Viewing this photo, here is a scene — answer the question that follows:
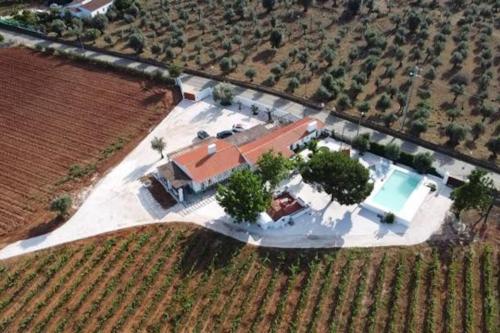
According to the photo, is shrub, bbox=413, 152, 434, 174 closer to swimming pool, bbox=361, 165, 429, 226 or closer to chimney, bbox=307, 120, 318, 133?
swimming pool, bbox=361, 165, 429, 226

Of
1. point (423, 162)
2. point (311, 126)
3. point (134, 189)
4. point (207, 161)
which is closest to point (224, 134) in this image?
point (207, 161)

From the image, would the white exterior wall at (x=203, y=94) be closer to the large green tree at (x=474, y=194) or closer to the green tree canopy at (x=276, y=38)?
the green tree canopy at (x=276, y=38)

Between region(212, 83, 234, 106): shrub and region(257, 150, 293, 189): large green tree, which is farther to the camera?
region(212, 83, 234, 106): shrub

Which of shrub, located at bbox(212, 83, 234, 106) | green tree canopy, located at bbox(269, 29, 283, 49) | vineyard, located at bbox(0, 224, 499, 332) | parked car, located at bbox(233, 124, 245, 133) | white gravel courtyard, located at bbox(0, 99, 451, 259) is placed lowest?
vineyard, located at bbox(0, 224, 499, 332)

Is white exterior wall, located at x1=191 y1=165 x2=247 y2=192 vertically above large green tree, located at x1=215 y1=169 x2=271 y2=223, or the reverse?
large green tree, located at x1=215 y1=169 x2=271 y2=223

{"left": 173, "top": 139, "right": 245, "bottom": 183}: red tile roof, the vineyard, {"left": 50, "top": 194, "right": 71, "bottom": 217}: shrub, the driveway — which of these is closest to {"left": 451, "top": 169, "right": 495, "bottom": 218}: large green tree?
the vineyard

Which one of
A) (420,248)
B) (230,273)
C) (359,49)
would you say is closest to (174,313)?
(230,273)
